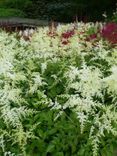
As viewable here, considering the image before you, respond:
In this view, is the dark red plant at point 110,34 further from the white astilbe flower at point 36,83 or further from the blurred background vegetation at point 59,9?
the blurred background vegetation at point 59,9

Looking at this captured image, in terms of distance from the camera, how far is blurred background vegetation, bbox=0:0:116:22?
19984 millimetres

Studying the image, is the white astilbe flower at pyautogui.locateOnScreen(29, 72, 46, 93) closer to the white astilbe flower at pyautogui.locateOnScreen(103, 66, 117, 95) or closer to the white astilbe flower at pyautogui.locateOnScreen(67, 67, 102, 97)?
the white astilbe flower at pyautogui.locateOnScreen(67, 67, 102, 97)

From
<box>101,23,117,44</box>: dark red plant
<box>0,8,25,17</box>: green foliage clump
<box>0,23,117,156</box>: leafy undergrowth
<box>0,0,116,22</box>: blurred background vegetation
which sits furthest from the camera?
<box>0,8,25,17</box>: green foliage clump

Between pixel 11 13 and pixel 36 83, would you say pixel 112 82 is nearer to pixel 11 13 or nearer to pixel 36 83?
pixel 36 83

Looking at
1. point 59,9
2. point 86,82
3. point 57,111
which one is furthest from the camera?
point 59,9

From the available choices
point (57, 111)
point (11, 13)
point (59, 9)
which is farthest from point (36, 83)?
point (11, 13)

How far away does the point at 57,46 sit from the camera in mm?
5973

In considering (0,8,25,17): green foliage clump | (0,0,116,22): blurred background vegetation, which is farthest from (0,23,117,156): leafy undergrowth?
(0,8,25,17): green foliage clump

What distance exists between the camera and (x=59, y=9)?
2323cm

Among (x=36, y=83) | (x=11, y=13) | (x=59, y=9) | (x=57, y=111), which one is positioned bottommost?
(x=57, y=111)

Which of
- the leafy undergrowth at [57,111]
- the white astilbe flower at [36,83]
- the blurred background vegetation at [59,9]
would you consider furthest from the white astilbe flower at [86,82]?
the blurred background vegetation at [59,9]

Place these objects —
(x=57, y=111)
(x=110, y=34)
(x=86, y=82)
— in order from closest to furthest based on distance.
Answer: (x=57, y=111)
(x=86, y=82)
(x=110, y=34)

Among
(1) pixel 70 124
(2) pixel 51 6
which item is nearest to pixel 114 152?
(1) pixel 70 124

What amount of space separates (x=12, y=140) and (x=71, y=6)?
1712 cm
